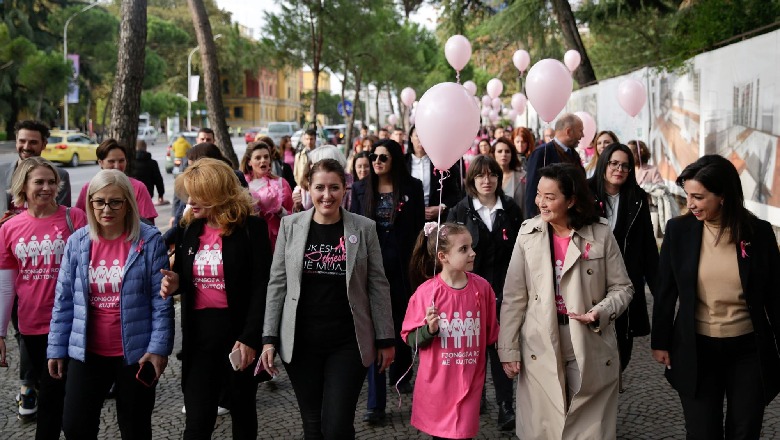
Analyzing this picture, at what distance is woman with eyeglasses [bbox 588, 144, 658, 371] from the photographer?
180 inches

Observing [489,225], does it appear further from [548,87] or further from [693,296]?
[548,87]

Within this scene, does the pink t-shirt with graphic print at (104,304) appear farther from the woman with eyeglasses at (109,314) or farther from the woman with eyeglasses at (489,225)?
the woman with eyeglasses at (489,225)

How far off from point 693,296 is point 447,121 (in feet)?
6.04

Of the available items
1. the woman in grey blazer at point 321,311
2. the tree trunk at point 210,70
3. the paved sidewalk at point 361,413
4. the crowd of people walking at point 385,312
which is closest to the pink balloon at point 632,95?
the paved sidewalk at point 361,413

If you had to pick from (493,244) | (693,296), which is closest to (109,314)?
(493,244)

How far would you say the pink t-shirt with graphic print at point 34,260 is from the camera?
4.39 meters

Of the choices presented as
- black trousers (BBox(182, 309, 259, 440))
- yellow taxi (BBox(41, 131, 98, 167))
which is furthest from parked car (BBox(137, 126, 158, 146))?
black trousers (BBox(182, 309, 259, 440))

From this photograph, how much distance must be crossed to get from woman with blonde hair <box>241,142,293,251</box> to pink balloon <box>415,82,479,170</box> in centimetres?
167

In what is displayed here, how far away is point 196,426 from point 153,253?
88 cm

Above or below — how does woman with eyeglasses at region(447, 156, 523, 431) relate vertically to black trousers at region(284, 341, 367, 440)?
above

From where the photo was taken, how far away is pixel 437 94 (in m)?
4.75

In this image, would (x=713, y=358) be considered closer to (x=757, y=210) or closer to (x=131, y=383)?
(x=131, y=383)

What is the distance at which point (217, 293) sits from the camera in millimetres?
3805

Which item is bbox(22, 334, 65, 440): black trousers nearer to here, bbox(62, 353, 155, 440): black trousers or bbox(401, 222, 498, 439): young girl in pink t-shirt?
bbox(62, 353, 155, 440): black trousers
